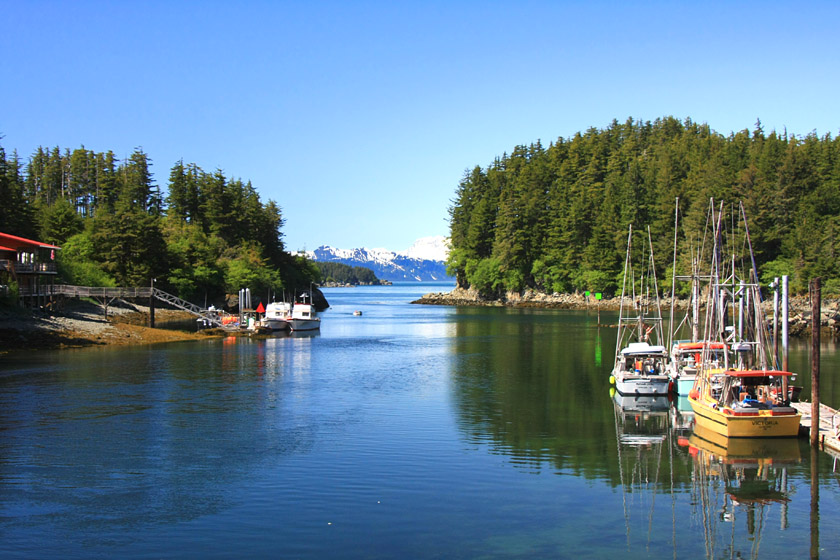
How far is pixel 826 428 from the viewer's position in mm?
27922

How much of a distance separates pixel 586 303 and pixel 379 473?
4216 inches

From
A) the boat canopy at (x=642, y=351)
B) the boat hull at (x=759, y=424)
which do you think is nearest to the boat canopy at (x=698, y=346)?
the boat canopy at (x=642, y=351)

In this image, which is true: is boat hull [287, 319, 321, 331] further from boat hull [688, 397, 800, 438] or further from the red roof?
boat hull [688, 397, 800, 438]

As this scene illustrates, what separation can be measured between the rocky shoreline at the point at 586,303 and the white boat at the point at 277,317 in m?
53.4

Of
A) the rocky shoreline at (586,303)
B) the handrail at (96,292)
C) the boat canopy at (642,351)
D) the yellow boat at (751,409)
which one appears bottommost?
the yellow boat at (751,409)

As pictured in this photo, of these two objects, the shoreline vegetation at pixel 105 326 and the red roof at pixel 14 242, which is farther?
the red roof at pixel 14 242

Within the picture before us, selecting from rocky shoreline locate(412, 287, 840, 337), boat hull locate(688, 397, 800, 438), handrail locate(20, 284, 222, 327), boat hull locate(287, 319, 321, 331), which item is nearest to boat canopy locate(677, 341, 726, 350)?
boat hull locate(688, 397, 800, 438)

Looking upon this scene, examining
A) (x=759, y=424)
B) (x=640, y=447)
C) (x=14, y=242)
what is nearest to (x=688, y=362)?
(x=759, y=424)

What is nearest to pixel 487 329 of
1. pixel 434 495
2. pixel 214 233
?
pixel 214 233

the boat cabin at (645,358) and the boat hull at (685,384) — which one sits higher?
the boat cabin at (645,358)

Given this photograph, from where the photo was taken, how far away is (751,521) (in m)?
20.0

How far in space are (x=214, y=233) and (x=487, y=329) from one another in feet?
175

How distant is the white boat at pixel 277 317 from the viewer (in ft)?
262

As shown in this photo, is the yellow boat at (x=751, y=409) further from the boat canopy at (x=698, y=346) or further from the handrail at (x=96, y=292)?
the handrail at (x=96, y=292)
